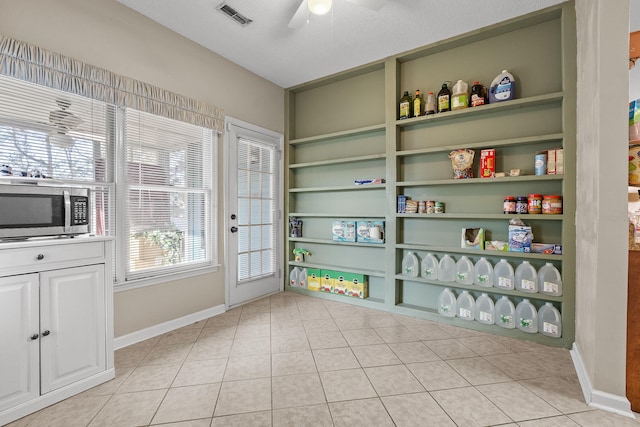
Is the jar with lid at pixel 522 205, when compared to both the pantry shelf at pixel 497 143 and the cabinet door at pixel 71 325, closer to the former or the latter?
the pantry shelf at pixel 497 143

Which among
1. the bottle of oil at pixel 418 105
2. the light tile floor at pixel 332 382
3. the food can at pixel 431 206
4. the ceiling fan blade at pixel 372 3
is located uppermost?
the ceiling fan blade at pixel 372 3

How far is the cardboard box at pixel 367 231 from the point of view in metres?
3.43

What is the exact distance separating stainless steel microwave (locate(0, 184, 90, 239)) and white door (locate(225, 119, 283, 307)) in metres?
1.53

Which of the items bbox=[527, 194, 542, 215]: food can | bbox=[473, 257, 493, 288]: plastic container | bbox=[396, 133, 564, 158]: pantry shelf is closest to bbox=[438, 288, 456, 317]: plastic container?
bbox=[473, 257, 493, 288]: plastic container

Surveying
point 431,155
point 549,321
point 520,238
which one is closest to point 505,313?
point 549,321

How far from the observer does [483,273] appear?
2818mm

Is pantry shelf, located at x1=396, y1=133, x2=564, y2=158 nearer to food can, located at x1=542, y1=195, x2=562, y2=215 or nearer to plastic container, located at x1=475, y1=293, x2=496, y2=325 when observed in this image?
food can, located at x1=542, y1=195, x2=562, y2=215

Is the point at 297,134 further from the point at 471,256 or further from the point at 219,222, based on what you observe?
the point at 471,256

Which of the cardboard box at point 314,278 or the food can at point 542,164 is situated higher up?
the food can at point 542,164

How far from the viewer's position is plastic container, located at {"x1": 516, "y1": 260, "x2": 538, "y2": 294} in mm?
2570

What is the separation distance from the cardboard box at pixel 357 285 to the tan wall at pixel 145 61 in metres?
1.51

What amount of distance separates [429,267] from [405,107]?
176 centimetres

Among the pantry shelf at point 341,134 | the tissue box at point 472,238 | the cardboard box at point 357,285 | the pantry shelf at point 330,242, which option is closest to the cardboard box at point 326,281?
the cardboard box at point 357,285

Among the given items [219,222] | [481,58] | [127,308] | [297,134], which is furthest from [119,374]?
[481,58]
